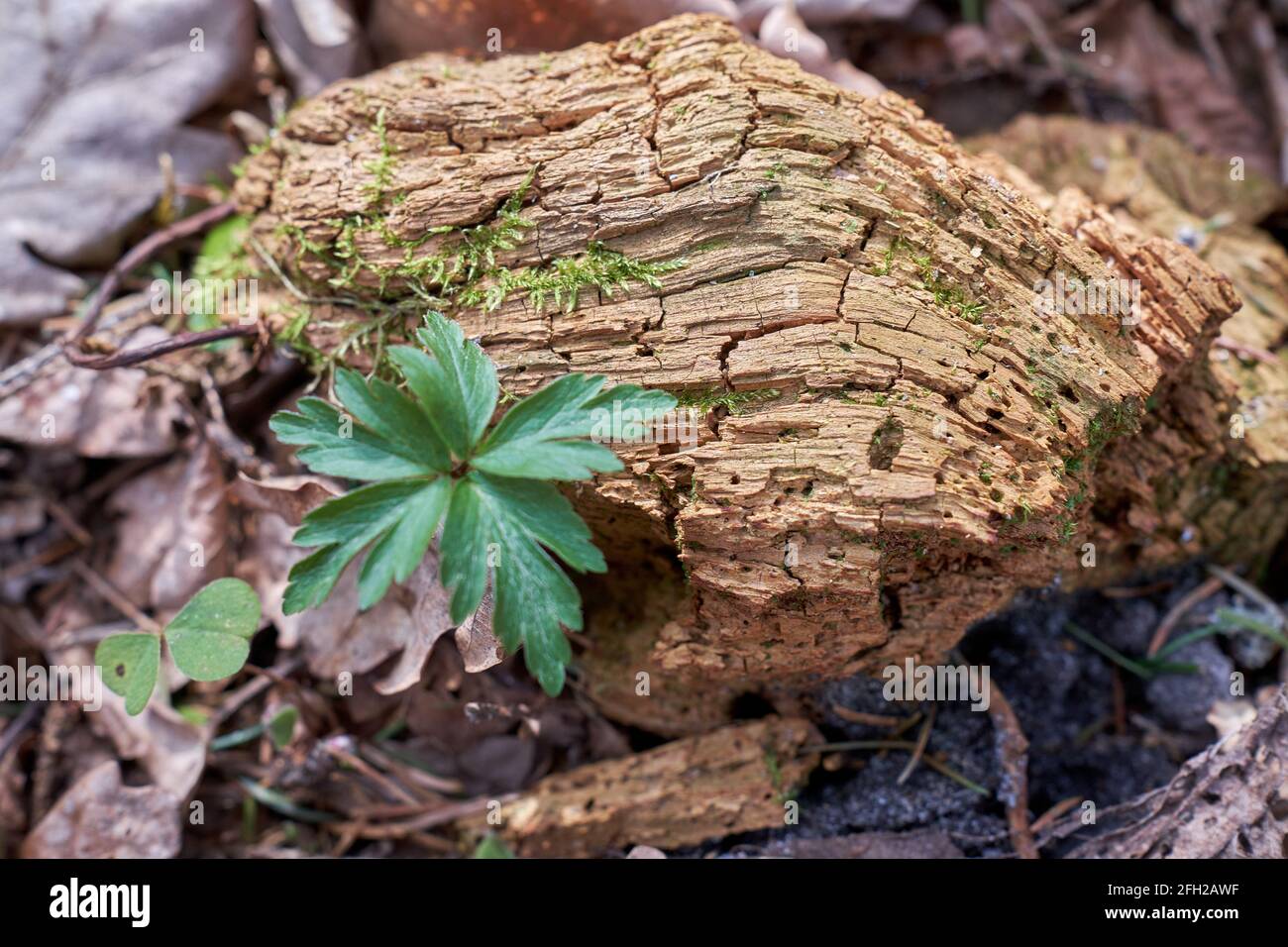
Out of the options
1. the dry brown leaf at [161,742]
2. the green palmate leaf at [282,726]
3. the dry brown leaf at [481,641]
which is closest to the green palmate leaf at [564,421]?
the dry brown leaf at [481,641]

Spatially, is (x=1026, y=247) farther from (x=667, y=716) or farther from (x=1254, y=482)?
(x=667, y=716)

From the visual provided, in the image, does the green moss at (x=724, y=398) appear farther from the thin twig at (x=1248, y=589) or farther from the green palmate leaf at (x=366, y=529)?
the thin twig at (x=1248, y=589)

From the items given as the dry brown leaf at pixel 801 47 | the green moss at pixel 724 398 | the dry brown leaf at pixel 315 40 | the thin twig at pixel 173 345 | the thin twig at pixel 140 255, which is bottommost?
the green moss at pixel 724 398

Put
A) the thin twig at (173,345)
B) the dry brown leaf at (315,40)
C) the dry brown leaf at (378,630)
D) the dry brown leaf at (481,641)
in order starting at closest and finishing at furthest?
the dry brown leaf at (481,641) < the dry brown leaf at (378,630) < the thin twig at (173,345) < the dry brown leaf at (315,40)

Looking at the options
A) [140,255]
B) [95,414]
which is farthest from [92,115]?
[95,414]

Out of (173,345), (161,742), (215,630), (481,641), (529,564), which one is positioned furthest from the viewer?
(161,742)

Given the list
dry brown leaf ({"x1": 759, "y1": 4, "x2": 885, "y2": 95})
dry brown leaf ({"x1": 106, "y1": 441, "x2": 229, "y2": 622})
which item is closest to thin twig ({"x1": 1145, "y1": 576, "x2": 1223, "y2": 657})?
dry brown leaf ({"x1": 759, "y1": 4, "x2": 885, "y2": 95})

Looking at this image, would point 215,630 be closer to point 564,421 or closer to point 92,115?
point 564,421
